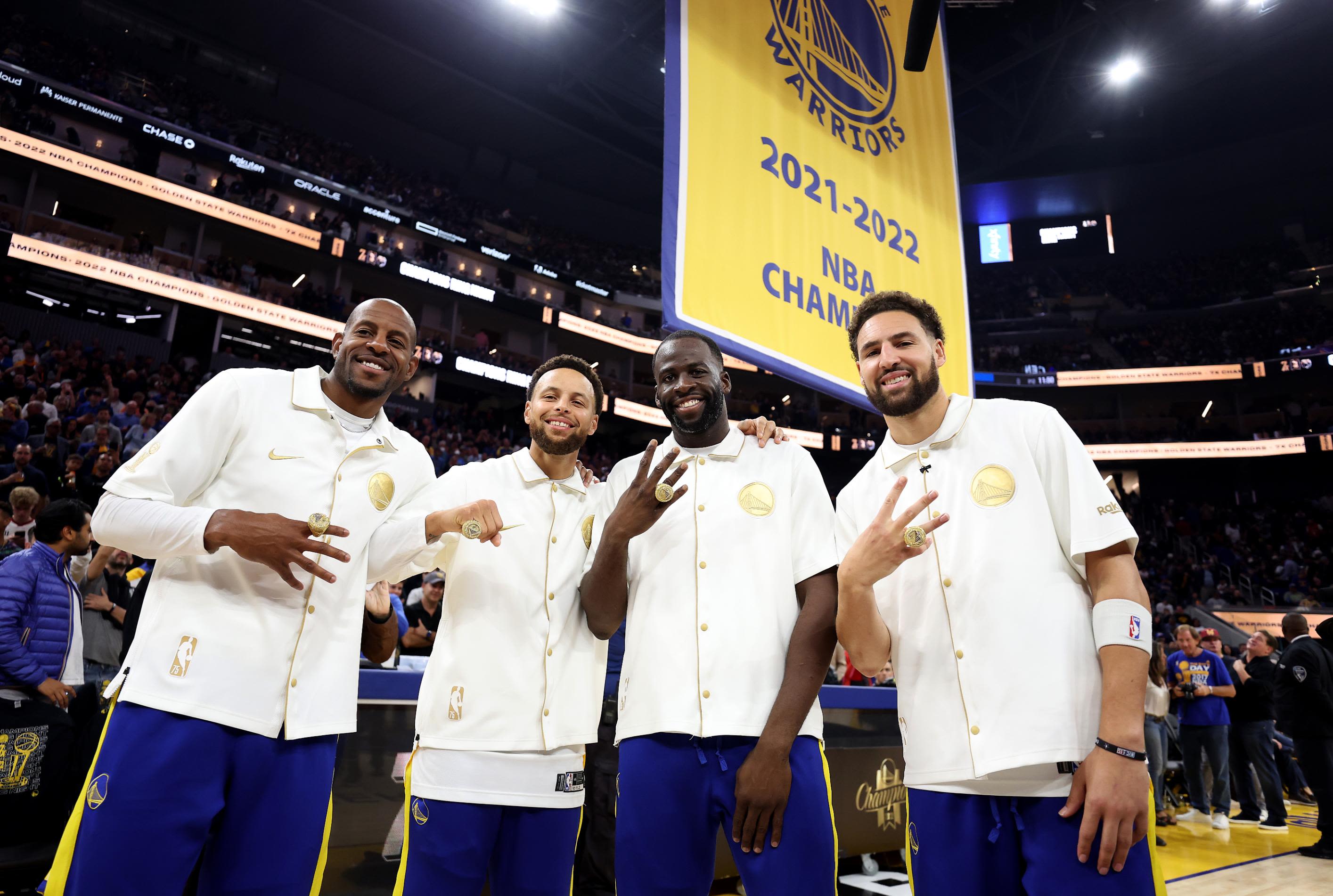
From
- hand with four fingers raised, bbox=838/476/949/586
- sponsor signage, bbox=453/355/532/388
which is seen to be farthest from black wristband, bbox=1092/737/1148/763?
sponsor signage, bbox=453/355/532/388

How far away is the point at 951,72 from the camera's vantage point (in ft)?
62.1

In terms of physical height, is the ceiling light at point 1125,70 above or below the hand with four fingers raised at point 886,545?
above

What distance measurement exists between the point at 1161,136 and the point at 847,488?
3012cm

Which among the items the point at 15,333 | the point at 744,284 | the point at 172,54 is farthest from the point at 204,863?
the point at 172,54

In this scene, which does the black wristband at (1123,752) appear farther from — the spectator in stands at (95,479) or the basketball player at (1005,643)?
the spectator in stands at (95,479)

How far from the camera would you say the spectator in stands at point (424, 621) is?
5.57 meters

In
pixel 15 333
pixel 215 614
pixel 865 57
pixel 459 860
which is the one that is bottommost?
pixel 459 860

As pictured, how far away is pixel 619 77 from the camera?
2120 cm

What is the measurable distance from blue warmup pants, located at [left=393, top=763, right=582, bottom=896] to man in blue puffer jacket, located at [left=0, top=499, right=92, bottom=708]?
10.3ft

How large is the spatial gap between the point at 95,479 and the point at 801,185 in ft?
35.8

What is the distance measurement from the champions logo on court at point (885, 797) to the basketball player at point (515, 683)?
3.80 m

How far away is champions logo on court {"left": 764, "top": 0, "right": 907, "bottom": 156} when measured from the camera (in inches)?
136

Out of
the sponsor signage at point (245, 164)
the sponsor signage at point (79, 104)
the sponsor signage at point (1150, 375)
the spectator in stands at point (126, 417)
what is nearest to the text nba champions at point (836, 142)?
the spectator in stands at point (126, 417)

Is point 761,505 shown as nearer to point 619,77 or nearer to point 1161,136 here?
point 619,77
